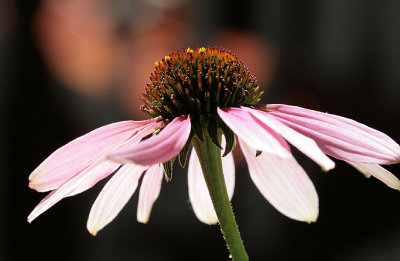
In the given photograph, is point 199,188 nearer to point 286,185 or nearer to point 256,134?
point 286,185

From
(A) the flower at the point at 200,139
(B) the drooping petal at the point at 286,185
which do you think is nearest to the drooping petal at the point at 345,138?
(A) the flower at the point at 200,139

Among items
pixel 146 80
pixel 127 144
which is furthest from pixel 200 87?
pixel 146 80

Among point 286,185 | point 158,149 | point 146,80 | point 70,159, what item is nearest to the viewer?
point 158,149

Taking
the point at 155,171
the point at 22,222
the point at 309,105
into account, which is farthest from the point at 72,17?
the point at 155,171

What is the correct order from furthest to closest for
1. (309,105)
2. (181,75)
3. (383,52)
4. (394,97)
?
(383,52) → (394,97) → (309,105) → (181,75)

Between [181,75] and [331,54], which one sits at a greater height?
[181,75]

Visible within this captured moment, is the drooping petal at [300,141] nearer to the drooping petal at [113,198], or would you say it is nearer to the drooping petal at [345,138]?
the drooping petal at [345,138]

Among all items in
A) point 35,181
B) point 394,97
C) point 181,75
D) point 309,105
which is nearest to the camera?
point 35,181

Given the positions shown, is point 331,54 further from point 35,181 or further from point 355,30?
point 35,181
